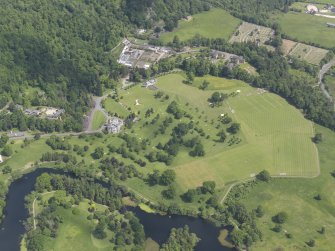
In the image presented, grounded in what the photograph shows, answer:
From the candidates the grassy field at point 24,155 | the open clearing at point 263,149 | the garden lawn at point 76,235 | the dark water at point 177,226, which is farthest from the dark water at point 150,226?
the open clearing at point 263,149

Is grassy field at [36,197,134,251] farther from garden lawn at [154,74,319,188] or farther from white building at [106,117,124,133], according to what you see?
white building at [106,117,124,133]

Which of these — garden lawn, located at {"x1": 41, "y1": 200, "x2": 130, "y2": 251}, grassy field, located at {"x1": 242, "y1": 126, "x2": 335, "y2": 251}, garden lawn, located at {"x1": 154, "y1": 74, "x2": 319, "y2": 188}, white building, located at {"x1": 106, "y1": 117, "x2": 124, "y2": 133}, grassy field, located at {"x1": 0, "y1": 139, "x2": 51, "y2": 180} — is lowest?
grassy field, located at {"x1": 242, "y1": 126, "x2": 335, "y2": 251}

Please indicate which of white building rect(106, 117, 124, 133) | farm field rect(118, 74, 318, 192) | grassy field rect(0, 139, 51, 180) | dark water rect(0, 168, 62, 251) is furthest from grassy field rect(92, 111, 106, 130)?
dark water rect(0, 168, 62, 251)

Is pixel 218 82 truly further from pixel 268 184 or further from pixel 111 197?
pixel 111 197

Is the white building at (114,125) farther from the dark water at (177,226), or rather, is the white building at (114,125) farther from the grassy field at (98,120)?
the dark water at (177,226)

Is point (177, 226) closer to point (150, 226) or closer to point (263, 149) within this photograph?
point (150, 226)

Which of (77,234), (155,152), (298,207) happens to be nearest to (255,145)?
(298,207)
